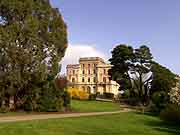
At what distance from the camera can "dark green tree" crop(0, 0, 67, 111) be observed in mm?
34906

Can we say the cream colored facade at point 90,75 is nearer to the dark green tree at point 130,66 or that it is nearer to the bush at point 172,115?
the dark green tree at point 130,66

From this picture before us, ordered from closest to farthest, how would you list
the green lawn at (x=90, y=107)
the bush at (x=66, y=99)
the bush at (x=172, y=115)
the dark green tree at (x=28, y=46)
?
the bush at (x=172, y=115), the dark green tree at (x=28, y=46), the bush at (x=66, y=99), the green lawn at (x=90, y=107)

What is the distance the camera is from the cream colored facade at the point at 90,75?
468ft

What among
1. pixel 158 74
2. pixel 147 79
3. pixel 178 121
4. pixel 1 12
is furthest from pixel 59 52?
pixel 147 79

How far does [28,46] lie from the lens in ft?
119

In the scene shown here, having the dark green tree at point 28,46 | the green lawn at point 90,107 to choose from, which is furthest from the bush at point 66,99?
the dark green tree at point 28,46

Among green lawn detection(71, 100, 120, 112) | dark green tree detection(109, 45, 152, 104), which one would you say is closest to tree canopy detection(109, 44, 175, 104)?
dark green tree detection(109, 45, 152, 104)

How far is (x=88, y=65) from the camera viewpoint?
475 ft

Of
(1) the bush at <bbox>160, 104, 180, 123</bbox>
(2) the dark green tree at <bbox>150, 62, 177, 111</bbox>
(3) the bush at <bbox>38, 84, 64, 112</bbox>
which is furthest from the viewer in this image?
(2) the dark green tree at <bbox>150, 62, 177, 111</bbox>

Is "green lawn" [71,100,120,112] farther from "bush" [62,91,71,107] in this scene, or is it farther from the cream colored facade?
the cream colored facade

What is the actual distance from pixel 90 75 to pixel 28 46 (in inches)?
4283

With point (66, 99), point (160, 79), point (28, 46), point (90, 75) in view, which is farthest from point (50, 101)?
point (90, 75)

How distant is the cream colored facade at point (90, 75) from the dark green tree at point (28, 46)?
336ft

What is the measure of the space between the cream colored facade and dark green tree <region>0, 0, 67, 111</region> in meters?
102
